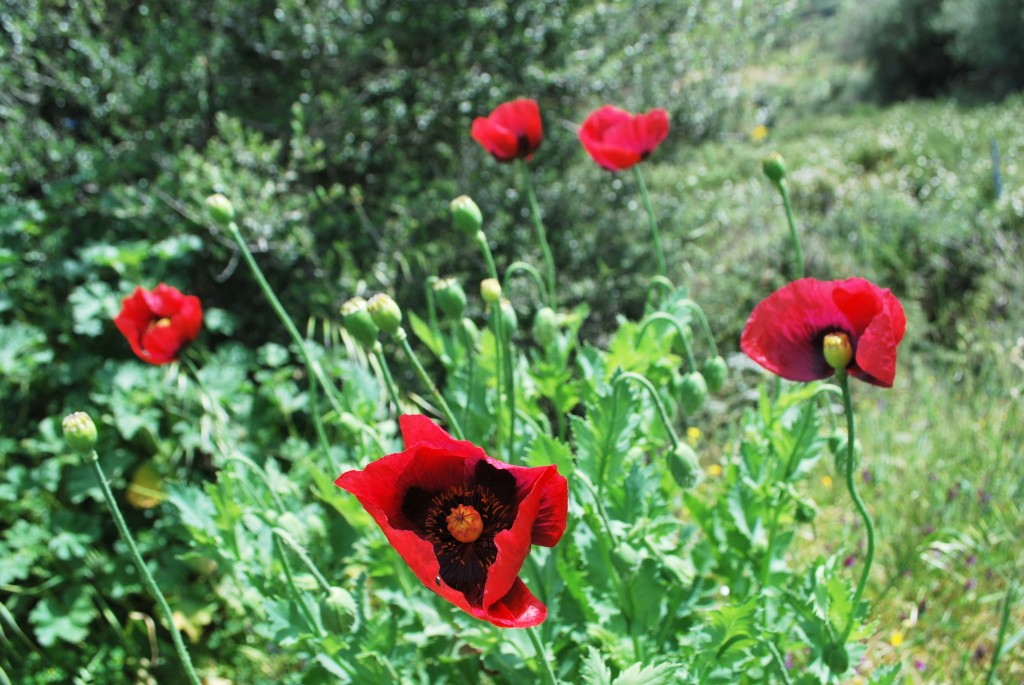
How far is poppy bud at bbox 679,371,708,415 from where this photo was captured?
4.97ft

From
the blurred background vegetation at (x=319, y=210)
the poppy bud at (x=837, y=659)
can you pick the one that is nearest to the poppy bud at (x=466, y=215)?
the poppy bud at (x=837, y=659)

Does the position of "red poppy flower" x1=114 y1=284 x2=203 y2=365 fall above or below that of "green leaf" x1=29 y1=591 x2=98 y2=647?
above

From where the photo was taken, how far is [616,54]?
3768 millimetres

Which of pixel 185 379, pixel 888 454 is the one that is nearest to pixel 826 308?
pixel 888 454

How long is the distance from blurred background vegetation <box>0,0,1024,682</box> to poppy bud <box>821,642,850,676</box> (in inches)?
41.7

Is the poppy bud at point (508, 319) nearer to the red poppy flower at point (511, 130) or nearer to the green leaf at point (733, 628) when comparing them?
the red poppy flower at point (511, 130)

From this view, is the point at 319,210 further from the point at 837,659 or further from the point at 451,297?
the point at 837,659

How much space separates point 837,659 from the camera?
129 centimetres

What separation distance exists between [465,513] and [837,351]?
58cm

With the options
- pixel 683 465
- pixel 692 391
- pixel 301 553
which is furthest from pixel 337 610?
pixel 692 391

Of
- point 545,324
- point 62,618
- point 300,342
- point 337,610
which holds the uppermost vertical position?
point 300,342

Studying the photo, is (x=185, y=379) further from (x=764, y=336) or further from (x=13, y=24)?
(x=764, y=336)

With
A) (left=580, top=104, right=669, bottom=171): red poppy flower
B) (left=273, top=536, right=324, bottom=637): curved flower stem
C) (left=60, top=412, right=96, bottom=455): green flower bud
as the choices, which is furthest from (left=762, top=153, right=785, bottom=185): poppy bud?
(left=60, top=412, right=96, bottom=455): green flower bud

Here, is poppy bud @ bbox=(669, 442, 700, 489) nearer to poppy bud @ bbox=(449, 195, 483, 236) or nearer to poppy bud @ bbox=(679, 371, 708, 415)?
poppy bud @ bbox=(679, 371, 708, 415)
